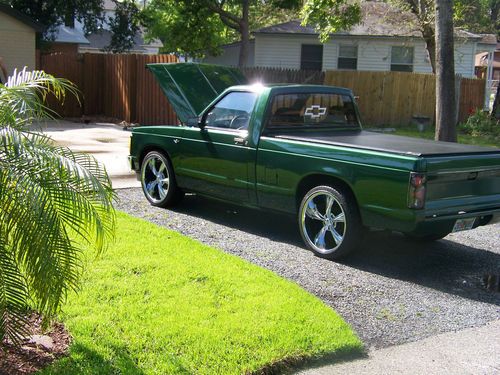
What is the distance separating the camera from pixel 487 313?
17.7 feet

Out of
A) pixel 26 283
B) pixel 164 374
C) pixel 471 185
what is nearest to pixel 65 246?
pixel 26 283

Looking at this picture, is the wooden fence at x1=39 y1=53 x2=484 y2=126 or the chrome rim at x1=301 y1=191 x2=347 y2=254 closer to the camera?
the chrome rim at x1=301 y1=191 x2=347 y2=254

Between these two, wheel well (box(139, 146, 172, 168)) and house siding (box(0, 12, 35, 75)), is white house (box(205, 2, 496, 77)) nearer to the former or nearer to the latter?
house siding (box(0, 12, 35, 75))

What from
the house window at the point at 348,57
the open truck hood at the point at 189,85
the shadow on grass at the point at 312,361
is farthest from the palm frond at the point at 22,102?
the house window at the point at 348,57

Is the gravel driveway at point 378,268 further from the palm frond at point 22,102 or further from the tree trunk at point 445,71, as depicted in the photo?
the tree trunk at point 445,71

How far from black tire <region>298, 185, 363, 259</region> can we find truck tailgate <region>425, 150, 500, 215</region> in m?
0.83

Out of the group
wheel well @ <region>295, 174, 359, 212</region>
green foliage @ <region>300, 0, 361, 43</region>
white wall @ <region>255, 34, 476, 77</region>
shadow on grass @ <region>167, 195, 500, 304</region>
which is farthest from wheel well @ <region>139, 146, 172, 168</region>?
white wall @ <region>255, 34, 476, 77</region>

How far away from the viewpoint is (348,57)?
27219mm

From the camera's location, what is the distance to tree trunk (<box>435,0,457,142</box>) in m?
11.5

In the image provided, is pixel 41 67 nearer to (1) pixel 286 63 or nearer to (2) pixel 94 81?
(2) pixel 94 81

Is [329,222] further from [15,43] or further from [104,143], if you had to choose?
[15,43]

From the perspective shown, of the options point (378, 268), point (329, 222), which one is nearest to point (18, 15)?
point (329, 222)

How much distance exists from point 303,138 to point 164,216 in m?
2.24

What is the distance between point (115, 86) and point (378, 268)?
16.1 m
